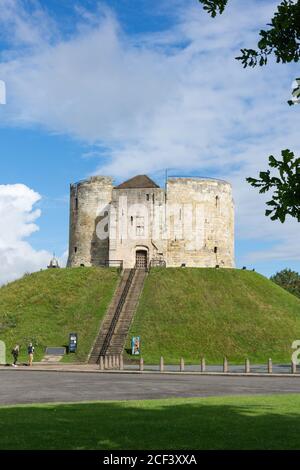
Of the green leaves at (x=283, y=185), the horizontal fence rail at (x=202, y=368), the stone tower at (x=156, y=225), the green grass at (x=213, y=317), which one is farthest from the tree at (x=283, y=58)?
the stone tower at (x=156, y=225)

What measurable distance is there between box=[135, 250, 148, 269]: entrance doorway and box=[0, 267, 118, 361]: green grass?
15.6 feet

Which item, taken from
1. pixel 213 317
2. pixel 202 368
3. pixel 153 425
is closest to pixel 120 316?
pixel 213 317

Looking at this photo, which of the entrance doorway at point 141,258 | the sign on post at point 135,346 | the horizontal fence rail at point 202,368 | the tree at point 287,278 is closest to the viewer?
the horizontal fence rail at point 202,368

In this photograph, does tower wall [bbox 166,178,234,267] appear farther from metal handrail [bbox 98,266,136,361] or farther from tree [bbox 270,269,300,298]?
tree [bbox 270,269,300,298]

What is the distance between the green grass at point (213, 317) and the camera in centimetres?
4309

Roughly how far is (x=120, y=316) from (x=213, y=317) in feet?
25.0

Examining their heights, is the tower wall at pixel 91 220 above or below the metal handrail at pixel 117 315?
above

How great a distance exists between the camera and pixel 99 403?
16672 mm

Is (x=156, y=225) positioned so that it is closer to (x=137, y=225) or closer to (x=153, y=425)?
(x=137, y=225)

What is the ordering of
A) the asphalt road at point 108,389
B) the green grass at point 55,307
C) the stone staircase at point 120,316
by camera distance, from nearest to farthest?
1. the asphalt road at point 108,389
2. the stone staircase at point 120,316
3. the green grass at point 55,307

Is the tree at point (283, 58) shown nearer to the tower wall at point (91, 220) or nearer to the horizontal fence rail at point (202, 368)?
the horizontal fence rail at point (202, 368)

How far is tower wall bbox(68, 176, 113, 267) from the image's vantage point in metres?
63.3

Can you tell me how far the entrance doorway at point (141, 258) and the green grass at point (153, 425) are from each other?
45.4 meters

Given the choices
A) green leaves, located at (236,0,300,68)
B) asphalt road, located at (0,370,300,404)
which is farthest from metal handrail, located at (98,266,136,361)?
green leaves, located at (236,0,300,68)
